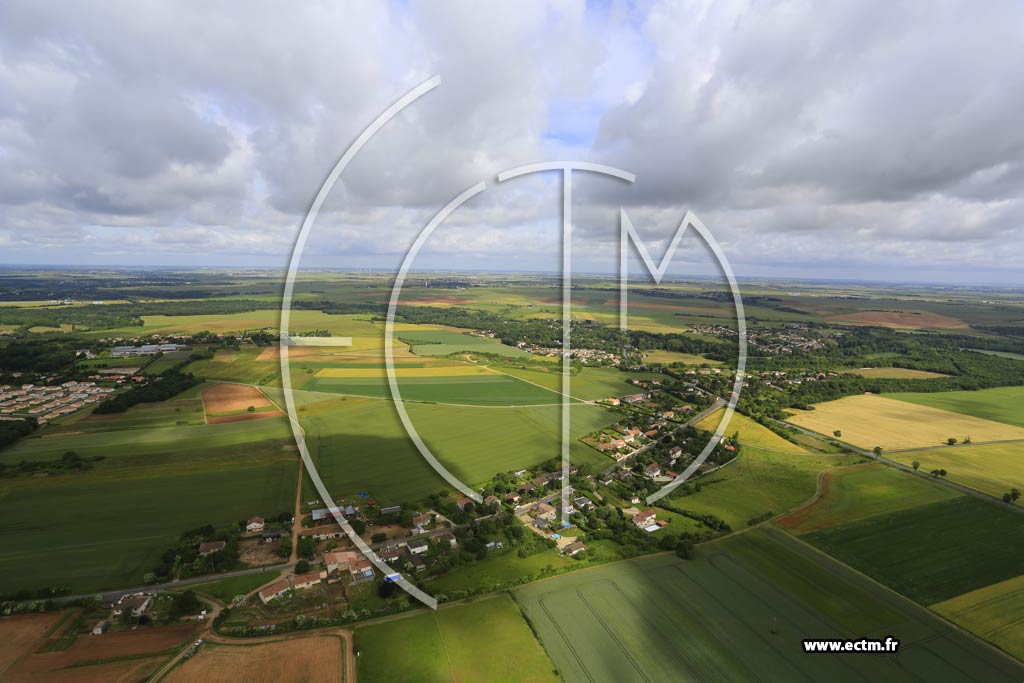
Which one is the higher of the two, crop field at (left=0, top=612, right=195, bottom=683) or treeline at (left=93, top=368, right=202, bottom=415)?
treeline at (left=93, top=368, right=202, bottom=415)

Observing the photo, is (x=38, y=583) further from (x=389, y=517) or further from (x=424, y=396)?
(x=424, y=396)

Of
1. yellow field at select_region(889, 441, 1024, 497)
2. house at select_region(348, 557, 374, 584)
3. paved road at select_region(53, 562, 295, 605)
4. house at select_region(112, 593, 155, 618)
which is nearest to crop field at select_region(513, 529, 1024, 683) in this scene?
Answer: house at select_region(348, 557, 374, 584)

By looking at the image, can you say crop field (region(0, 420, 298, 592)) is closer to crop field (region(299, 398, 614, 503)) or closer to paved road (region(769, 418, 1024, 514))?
crop field (region(299, 398, 614, 503))

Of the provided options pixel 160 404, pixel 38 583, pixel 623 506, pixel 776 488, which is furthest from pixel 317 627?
pixel 160 404

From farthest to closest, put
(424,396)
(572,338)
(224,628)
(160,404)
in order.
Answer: (572,338) < (424,396) < (160,404) < (224,628)

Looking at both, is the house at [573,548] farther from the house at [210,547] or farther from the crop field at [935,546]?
the house at [210,547]

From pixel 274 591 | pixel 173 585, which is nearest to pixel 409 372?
pixel 173 585
